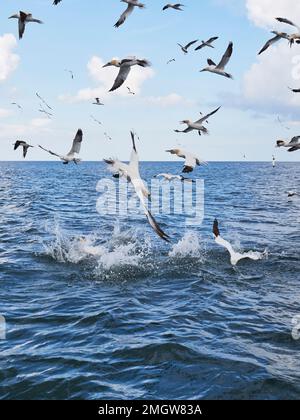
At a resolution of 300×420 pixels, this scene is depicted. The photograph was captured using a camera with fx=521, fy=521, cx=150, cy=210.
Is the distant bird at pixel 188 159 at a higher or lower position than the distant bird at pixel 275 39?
lower

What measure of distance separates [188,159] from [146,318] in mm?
4349

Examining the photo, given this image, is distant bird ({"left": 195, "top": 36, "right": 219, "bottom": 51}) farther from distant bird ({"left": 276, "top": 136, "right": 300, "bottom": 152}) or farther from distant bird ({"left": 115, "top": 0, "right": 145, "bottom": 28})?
distant bird ({"left": 276, "top": 136, "right": 300, "bottom": 152})

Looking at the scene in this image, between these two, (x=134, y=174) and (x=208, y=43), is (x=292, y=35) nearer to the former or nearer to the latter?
(x=208, y=43)

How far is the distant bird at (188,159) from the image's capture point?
43.6 ft

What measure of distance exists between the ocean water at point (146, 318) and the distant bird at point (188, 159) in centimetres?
372

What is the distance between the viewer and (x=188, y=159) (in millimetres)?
14039

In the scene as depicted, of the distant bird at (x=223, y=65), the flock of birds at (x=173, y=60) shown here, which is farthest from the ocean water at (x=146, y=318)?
the distant bird at (x=223, y=65)

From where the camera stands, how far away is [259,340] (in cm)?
1170

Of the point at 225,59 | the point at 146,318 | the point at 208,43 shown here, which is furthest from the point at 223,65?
the point at 146,318

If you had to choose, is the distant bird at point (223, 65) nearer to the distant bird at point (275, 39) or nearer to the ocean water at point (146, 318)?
the distant bird at point (275, 39)

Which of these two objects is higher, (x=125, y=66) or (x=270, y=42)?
(x=270, y=42)

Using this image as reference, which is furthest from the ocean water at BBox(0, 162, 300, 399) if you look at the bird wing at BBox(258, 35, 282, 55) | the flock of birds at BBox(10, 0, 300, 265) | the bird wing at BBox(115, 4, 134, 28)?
the bird wing at BBox(115, 4, 134, 28)
